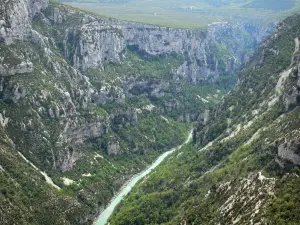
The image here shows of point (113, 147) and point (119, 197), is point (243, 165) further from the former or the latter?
point (113, 147)

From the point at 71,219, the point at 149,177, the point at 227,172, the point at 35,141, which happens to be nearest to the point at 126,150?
the point at 149,177

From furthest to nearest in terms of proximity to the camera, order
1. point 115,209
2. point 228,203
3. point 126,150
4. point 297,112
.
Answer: point 126,150
point 115,209
point 297,112
point 228,203

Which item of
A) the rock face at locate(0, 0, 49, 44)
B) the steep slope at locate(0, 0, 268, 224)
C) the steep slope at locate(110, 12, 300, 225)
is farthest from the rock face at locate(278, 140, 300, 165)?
the rock face at locate(0, 0, 49, 44)

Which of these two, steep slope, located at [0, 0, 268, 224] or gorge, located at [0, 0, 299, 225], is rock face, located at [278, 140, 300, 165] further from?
steep slope, located at [0, 0, 268, 224]

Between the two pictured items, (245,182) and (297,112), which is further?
(297,112)

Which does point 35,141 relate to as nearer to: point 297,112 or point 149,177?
point 149,177

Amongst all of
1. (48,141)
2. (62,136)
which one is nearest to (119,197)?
(62,136)

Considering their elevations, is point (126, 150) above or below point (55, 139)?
below
